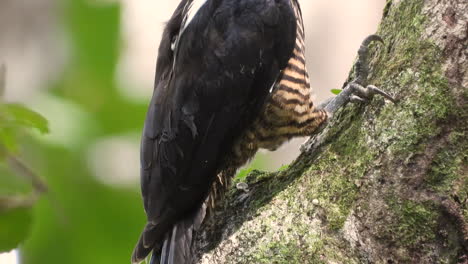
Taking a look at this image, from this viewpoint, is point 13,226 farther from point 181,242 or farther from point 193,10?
point 193,10

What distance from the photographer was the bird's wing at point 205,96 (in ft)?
8.23

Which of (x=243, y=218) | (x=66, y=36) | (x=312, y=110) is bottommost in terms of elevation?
(x=243, y=218)

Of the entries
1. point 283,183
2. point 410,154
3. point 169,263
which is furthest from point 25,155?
point 410,154

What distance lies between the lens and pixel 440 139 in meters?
2.09

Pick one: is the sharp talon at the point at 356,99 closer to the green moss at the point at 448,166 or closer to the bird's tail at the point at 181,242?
the green moss at the point at 448,166

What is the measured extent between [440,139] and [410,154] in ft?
0.35

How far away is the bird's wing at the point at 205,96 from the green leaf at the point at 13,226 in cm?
93

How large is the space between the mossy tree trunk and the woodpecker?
210 mm

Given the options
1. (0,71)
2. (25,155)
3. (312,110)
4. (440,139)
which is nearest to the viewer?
(0,71)

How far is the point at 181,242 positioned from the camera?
7.74ft

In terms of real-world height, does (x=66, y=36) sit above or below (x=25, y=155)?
above

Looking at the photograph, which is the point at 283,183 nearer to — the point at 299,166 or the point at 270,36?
the point at 299,166

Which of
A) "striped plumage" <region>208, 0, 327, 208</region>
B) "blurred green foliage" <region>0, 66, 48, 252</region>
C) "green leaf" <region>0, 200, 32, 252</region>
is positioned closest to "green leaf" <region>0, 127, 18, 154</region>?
"blurred green foliage" <region>0, 66, 48, 252</region>

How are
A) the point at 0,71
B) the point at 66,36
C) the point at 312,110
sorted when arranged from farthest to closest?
the point at 312,110
the point at 66,36
the point at 0,71
